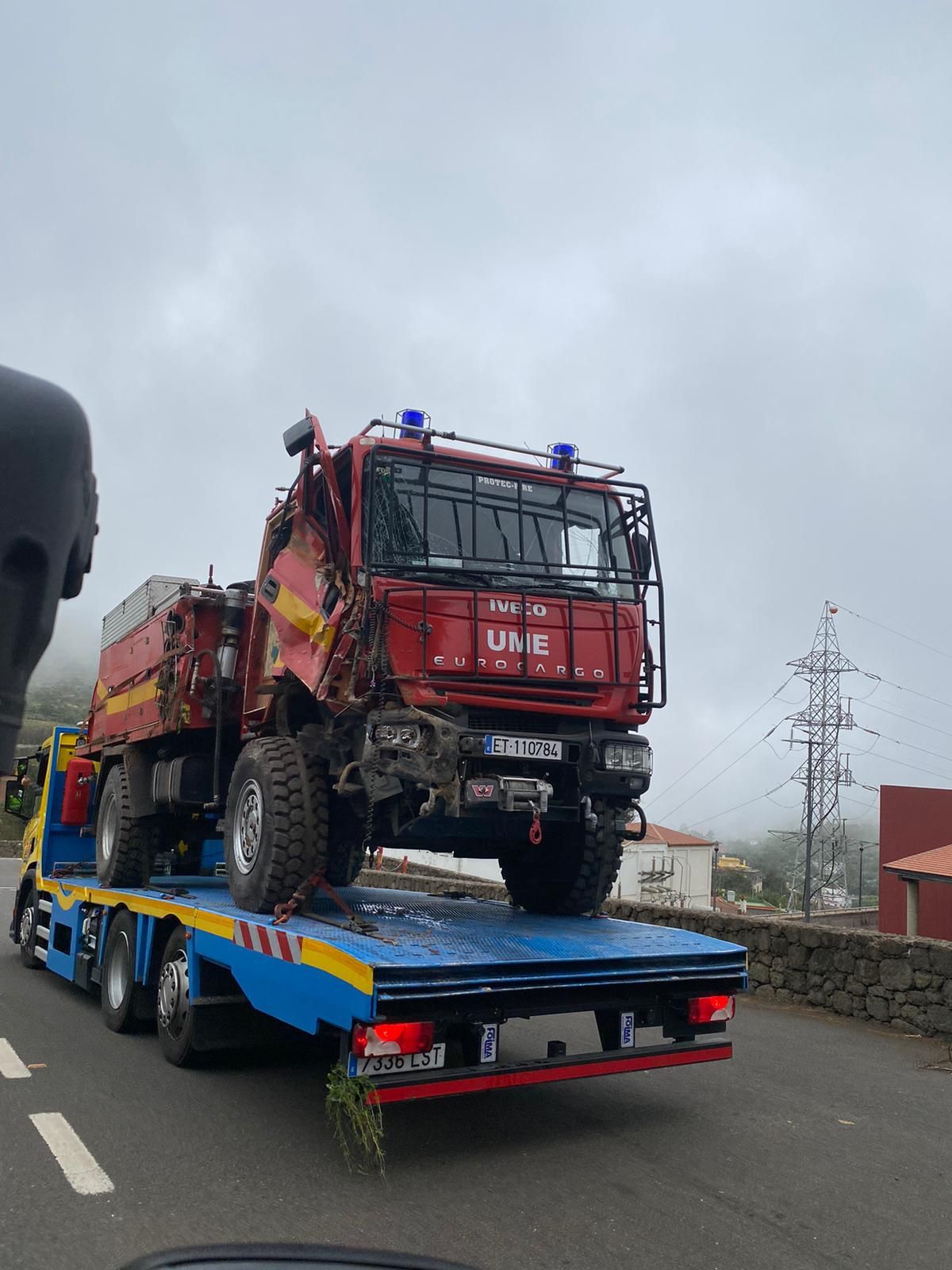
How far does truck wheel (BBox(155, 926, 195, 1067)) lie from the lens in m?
6.99

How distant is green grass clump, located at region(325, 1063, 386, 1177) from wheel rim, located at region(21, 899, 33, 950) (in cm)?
718

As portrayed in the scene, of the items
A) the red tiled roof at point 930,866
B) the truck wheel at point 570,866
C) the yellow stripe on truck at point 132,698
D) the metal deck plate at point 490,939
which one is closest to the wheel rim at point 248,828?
the metal deck plate at point 490,939

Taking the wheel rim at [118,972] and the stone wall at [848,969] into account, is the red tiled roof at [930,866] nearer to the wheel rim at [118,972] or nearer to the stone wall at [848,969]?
the stone wall at [848,969]

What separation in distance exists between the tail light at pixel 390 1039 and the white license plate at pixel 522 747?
5.27ft

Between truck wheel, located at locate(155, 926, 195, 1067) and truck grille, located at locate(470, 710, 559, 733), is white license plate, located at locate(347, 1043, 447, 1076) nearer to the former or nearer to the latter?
truck grille, located at locate(470, 710, 559, 733)

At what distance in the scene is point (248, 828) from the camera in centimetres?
715

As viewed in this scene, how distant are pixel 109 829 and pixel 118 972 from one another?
6.04 feet

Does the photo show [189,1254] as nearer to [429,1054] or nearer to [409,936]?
[429,1054]

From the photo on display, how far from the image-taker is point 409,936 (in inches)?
233

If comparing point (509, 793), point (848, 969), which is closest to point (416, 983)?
point (509, 793)

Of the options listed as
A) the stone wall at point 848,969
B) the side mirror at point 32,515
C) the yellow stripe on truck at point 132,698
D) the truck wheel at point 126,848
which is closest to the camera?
the side mirror at point 32,515

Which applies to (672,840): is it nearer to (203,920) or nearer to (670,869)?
(670,869)

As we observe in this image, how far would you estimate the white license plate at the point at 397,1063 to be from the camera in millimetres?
4965

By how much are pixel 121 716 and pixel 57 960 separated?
2.36 metres
